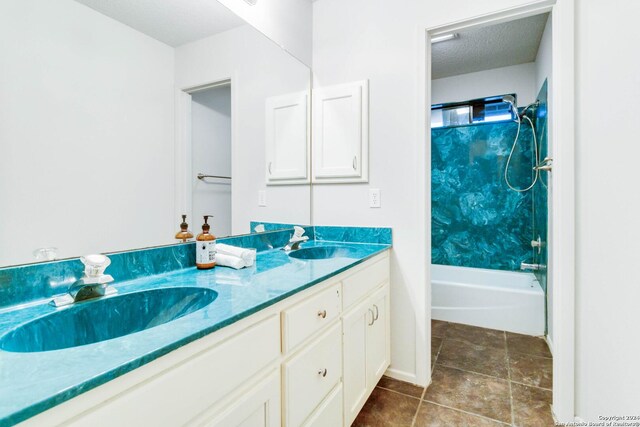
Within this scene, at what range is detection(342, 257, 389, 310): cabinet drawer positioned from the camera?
142cm

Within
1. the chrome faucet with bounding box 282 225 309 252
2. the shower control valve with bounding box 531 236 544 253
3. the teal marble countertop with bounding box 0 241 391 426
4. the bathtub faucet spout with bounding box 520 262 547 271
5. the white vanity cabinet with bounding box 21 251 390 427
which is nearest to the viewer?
the teal marble countertop with bounding box 0 241 391 426

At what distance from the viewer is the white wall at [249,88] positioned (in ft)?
4.80

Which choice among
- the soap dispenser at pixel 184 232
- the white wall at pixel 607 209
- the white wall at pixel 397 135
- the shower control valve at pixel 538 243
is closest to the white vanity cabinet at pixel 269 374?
the white wall at pixel 397 135

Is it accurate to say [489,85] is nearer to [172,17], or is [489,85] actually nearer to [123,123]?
[172,17]

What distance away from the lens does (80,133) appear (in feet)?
3.34

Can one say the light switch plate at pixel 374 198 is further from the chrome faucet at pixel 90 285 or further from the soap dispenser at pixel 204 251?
the chrome faucet at pixel 90 285

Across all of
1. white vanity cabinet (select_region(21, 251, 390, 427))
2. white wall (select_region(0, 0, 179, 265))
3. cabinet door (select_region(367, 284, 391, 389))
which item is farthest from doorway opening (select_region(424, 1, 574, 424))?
white wall (select_region(0, 0, 179, 265))

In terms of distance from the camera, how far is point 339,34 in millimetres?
2107

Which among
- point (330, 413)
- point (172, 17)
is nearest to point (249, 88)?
point (172, 17)

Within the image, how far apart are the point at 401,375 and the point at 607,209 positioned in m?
1.37

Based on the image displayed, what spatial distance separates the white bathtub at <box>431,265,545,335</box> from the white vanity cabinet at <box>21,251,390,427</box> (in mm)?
1437

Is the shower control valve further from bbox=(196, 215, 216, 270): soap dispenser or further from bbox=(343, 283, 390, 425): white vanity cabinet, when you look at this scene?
bbox=(196, 215, 216, 270): soap dispenser

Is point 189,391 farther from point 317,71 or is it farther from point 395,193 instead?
point 317,71

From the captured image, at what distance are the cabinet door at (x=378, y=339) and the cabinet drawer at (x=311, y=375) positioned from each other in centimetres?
37
